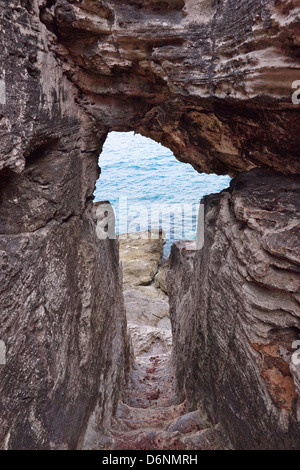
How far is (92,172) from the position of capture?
7535 mm

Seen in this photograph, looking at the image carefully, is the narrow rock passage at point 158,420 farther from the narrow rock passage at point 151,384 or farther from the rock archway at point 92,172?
the rock archway at point 92,172

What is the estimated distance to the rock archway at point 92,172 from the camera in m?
4.69

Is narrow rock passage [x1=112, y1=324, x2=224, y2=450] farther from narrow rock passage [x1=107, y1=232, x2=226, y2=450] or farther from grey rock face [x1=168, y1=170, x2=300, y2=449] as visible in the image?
grey rock face [x1=168, y1=170, x2=300, y2=449]

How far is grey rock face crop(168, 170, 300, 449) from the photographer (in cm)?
492

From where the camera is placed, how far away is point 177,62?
575 centimetres

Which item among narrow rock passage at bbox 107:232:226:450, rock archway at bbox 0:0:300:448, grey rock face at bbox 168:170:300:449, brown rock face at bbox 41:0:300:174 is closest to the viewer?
brown rock face at bbox 41:0:300:174

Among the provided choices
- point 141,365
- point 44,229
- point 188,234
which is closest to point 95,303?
point 44,229

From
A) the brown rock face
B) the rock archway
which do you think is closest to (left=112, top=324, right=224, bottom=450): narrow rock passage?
the rock archway

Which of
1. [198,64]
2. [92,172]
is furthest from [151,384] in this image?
[198,64]

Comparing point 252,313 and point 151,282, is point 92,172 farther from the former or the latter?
point 151,282

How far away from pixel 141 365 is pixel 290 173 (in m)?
11.0

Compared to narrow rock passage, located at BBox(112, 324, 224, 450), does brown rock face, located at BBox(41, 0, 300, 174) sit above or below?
above

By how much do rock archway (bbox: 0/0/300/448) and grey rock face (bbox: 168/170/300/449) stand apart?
3 centimetres

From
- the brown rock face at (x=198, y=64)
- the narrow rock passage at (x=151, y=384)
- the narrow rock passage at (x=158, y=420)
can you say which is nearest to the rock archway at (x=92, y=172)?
the brown rock face at (x=198, y=64)
